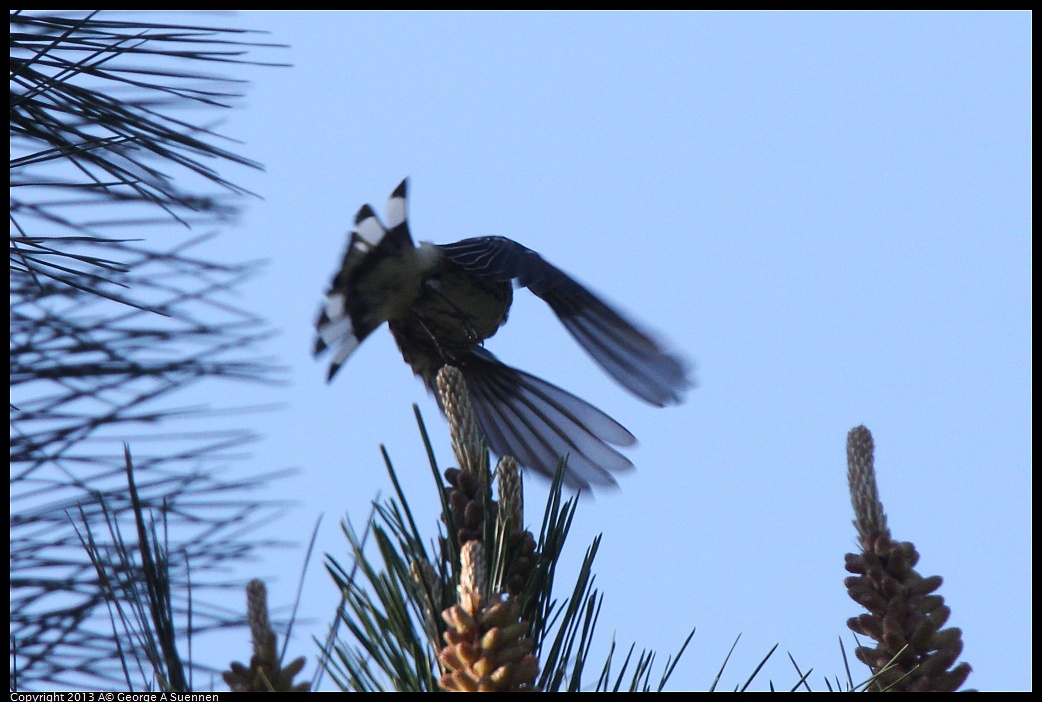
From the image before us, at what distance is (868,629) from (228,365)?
35.4 inches

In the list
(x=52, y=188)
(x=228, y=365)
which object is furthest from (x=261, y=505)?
(x=52, y=188)

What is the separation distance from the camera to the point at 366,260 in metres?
2.55

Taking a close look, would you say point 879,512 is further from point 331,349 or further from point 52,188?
point 331,349

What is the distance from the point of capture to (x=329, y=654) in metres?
0.95

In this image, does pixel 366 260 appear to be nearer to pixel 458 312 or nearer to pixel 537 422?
pixel 458 312

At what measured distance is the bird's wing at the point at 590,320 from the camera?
238 centimetres

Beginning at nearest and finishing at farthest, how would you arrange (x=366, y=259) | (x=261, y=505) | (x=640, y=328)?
(x=261, y=505), (x=640, y=328), (x=366, y=259)

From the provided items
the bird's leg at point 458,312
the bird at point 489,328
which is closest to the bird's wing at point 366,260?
the bird at point 489,328

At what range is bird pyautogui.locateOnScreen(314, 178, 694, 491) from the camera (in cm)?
239

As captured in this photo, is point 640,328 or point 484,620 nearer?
point 484,620

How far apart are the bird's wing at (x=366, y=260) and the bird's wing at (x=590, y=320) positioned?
15cm

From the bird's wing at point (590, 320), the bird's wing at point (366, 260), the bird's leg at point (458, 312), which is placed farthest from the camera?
the bird's leg at point (458, 312)

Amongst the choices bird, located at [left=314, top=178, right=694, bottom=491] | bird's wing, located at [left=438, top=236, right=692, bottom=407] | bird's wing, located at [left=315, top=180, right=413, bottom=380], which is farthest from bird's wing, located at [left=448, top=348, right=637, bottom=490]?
bird's wing, located at [left=315, top=180, right=413, bottom=380]

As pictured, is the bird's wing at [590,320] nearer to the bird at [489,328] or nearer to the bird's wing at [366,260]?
the bird at [489,328]
